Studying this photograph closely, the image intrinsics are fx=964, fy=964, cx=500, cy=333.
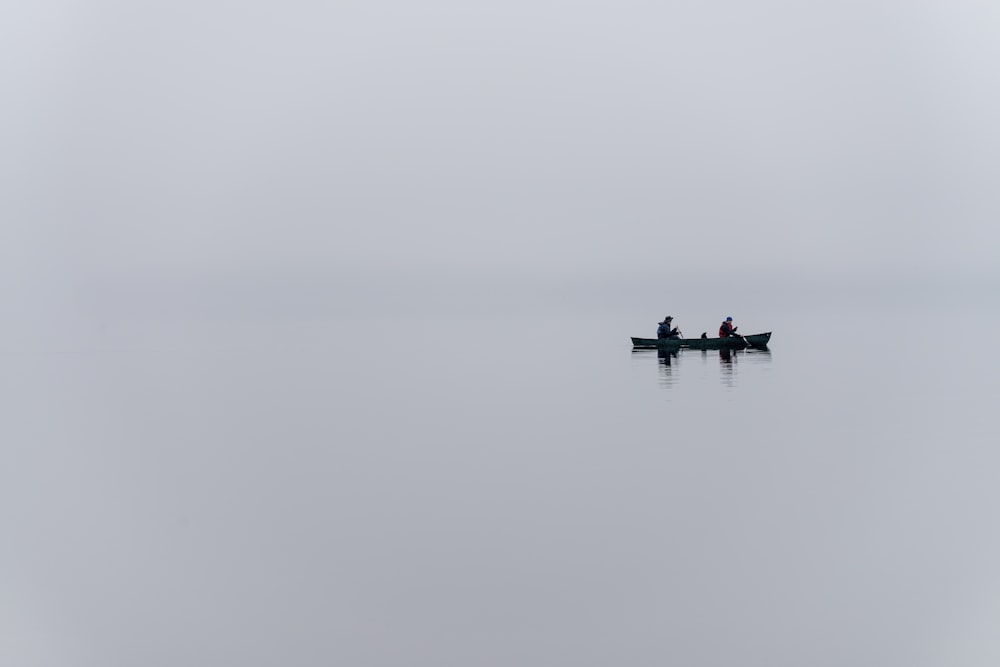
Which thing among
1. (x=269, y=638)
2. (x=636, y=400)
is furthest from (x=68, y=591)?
(x=636, y=400)

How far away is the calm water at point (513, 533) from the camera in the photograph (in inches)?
682

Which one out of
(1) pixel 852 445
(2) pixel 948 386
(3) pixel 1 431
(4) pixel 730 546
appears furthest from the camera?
(2) pixel 948 386

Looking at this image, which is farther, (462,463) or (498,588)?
(462,463)

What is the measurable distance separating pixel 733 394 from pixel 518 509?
29.1 metres

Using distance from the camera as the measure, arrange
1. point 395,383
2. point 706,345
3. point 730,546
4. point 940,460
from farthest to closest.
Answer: point 706,345 → point 395,383 → point 940,460 → point 730,546

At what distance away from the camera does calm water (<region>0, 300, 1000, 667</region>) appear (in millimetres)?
17312

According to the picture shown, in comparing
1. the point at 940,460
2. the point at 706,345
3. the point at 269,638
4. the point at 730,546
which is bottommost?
the point at 269,638

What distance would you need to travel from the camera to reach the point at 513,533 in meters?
23.9

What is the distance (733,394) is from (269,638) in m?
39.3

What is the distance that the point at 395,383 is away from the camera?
69.2 metres

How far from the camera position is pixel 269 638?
1745 centimetres

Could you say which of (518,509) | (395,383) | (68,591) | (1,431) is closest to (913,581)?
(518,509)

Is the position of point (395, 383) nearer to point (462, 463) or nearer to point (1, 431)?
point (1, 431)

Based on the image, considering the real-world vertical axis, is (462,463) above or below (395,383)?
below
